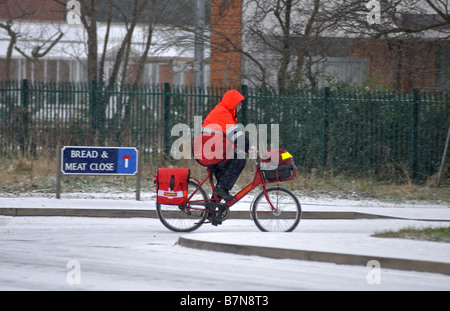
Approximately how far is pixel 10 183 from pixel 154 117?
4.03 m

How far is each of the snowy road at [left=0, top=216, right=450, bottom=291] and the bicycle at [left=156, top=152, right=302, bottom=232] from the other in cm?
54

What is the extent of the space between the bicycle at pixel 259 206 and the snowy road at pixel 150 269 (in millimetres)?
543

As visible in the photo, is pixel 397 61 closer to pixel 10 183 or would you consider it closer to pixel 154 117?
pixel 154 117

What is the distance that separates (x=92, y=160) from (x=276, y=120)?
5.49 metres

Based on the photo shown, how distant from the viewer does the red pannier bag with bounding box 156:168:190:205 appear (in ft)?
29.8

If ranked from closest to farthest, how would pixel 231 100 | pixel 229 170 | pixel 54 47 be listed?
pixel 231 100 < pixel 229 170 < pixel 54 47

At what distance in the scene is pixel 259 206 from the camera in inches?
361

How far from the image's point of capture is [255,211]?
360 inches

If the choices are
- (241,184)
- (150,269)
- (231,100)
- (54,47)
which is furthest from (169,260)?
(54,47)

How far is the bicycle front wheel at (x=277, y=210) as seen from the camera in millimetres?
9094

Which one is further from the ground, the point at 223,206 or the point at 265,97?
the point at 265,97

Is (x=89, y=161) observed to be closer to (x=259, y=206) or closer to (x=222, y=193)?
(x=222, y=193)
